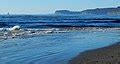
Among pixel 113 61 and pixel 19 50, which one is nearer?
pixel 113 61

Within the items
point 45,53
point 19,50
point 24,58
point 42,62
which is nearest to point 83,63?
point 42,62

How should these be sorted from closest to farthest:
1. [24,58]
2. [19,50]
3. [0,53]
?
[24,58]
[0,53]
[19,50]

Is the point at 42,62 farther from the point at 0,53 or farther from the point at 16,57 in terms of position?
the point at 0,53

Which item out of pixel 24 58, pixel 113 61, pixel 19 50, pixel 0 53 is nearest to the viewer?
pixel 113 61

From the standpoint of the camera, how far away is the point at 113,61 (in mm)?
13852

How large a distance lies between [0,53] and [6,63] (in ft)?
10.8

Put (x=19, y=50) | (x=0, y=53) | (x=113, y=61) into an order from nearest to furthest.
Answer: (x=113, y=61)
(x=0, y=53)
(x=19, y=50)

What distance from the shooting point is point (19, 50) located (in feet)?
61.7

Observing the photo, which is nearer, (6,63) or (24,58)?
(6,63)

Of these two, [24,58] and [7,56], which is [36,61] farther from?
[7,56]

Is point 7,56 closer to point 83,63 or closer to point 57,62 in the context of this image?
point 57,62

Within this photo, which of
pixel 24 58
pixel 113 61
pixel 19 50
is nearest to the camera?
pixel 113 61

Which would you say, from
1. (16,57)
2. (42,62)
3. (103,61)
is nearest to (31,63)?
(42,62)

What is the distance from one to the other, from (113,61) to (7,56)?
5100mm
